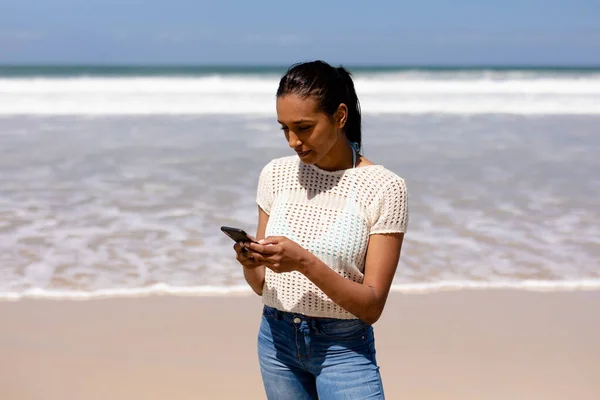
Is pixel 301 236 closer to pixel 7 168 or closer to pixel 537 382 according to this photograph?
pixel 537 382

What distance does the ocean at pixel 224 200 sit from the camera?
18.8 feet

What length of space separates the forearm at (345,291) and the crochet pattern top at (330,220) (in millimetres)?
89

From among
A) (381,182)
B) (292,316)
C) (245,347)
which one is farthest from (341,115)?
(245,347)

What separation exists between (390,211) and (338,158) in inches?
10.3

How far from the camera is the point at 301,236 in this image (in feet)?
7.70

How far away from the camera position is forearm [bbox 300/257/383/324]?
2.14 meters

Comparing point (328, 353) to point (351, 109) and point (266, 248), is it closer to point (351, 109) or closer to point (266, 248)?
point (266, 248)

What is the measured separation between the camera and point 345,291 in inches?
85.8

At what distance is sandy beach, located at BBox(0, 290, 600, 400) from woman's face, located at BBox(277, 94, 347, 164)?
82.0 inches

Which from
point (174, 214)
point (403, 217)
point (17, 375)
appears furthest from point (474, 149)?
point (403, 217)

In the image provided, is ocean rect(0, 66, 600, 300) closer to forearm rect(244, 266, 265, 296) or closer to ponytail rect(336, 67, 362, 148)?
forearm rect(244, 266, 265, 296)

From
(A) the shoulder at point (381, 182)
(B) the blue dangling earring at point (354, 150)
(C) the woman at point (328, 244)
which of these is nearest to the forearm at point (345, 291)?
(C) the woman at point (328, 244)

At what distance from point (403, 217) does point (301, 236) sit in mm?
320

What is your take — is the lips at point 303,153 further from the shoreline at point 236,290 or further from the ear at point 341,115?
the shoreline at point 236,290
